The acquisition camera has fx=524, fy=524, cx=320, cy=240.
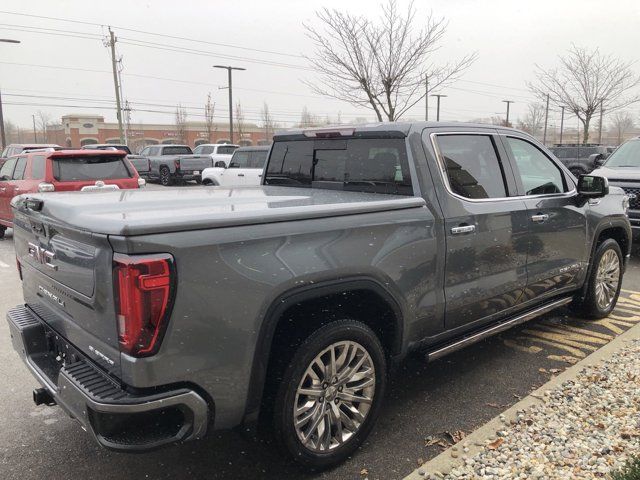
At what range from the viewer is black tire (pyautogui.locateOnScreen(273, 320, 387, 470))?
2555mm

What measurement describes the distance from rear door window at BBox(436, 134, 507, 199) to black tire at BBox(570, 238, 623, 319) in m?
1.70

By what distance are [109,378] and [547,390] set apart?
9.30 feet

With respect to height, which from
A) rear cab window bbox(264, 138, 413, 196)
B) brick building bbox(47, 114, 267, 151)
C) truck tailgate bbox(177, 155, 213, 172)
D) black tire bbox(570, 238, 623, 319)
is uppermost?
brick building bbox(47, 114, 267, 151)

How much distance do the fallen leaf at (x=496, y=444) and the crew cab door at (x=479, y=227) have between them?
745 millimetres

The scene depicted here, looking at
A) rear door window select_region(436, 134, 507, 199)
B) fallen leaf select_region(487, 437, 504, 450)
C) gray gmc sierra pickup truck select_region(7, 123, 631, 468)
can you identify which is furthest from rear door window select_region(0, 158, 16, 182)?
fallen leaf select_region(487, 437, 504, 450)

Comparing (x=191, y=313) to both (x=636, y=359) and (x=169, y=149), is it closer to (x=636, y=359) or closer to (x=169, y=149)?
(x=636, y=359)

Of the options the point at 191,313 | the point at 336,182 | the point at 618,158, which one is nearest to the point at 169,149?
the point at 618,158

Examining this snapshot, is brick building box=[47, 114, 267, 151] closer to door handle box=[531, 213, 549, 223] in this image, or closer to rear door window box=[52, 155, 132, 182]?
rear door window box=[52, 155, 132, 182]

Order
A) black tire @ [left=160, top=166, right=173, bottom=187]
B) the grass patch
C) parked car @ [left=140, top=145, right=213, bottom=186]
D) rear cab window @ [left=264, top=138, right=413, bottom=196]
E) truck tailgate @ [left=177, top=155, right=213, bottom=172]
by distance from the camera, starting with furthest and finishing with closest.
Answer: black tire @ [left=160, top=166, right=173, bottom=187] → parked car @ [left=140, top=145, right=213, bottom=186] → truck tailgate @ [left=177, top=155, right=213, bottom=172] → rear cab window @ [left=264, top=138, right=413, bottom=196] → the grass patch

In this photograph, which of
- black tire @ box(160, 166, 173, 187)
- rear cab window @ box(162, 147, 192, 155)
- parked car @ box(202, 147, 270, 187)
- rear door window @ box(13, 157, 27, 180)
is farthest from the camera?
rear cab window @ box(162, 147, 192, 155)

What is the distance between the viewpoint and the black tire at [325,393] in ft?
8.38

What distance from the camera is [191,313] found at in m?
2.18

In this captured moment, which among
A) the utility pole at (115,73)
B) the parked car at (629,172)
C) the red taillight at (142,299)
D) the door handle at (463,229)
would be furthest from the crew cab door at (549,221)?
the utility pole at (115,73)

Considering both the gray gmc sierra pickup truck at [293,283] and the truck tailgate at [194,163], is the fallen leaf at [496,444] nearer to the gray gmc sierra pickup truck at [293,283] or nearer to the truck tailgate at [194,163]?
the gray gmc sierra pickup truck at [293,283]
